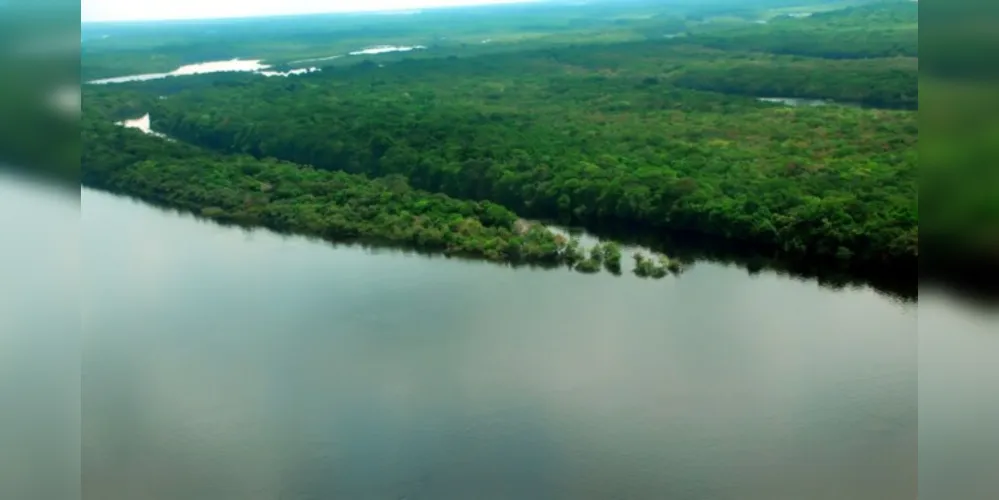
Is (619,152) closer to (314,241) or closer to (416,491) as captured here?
(314,241)

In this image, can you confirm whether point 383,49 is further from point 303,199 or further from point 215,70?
point 303,199

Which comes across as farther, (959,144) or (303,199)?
(303,199)

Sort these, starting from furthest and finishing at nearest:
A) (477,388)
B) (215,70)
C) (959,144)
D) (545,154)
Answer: (215,70) → (545,154) → (477,388) → (959,144)

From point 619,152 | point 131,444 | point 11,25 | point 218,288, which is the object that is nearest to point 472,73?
point 619,152

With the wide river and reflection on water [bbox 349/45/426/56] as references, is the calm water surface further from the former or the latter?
reflection on water [bbox 349/45/426/56]

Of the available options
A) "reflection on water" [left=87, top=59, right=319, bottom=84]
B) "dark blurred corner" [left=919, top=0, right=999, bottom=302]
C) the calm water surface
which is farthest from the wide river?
"reflection on water" [left=87, top=59, right=319, bottom=84]

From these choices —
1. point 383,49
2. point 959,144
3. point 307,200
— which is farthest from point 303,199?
point 383,49
